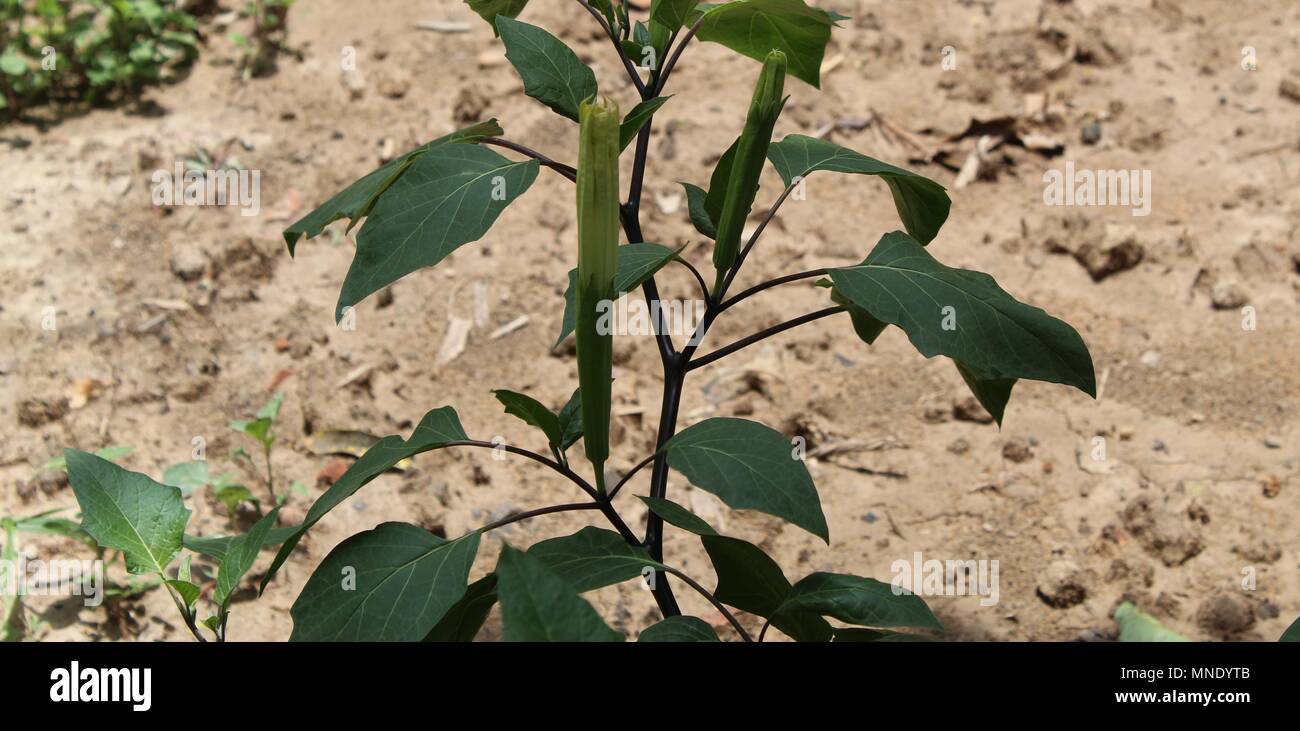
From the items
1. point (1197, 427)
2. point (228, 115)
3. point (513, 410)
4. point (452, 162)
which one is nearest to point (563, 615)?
point (513, 410)

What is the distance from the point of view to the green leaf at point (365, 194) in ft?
5.07

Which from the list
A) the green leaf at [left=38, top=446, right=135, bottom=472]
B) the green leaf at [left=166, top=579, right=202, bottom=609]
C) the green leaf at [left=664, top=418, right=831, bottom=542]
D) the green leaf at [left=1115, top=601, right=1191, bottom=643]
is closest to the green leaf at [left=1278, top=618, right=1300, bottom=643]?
the green leaf at [left=664, top=418, right=831, bottom=542]

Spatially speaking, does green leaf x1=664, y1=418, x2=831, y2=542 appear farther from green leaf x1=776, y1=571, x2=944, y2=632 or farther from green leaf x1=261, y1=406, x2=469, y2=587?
green leaf x1=261, y1=406, x2=469, y2=587

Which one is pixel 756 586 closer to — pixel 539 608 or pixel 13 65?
pixel 539 608

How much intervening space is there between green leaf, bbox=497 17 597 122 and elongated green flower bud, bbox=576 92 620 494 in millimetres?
363

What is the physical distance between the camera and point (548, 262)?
3.64m

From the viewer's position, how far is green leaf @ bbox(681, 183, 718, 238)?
1.60m

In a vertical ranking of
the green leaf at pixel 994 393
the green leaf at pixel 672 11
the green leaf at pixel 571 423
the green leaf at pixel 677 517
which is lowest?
the green leaf at pixel 677 517

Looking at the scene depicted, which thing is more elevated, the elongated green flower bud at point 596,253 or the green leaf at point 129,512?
the elongated green flower bud at point 596,253

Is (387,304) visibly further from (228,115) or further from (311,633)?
(311,633)

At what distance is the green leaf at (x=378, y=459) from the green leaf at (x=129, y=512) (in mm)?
323

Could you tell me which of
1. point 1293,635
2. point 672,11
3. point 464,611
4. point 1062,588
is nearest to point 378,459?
point 464,611

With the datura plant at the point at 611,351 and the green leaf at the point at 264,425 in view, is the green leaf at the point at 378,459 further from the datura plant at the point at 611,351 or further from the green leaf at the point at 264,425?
the green leaf at the point at 264,425

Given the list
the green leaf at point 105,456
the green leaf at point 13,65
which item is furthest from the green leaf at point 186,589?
the green leaf at point 13,65
